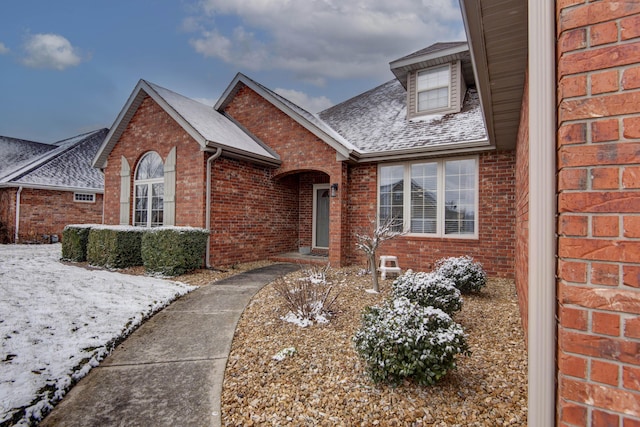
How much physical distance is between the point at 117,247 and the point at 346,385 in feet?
25.2

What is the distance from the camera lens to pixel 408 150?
7.82 meters

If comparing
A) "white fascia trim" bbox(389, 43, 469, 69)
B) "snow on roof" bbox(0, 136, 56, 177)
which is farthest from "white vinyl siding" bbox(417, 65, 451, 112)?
"snow on roof" bbox(0, 136, 56, 177)

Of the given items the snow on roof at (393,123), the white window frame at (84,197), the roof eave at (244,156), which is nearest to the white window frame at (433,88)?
the snow on roof at (393,123)

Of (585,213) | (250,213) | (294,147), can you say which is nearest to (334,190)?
(294,147)

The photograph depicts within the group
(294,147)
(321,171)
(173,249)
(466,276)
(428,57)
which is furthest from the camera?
(294,147)

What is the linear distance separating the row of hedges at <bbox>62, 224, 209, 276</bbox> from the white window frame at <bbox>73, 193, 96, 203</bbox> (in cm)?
813

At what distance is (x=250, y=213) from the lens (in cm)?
900

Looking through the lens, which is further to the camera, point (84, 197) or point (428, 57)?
point (84, 197)

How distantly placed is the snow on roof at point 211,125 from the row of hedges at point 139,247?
97.2 inches

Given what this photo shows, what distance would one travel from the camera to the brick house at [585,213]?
3.80 ft

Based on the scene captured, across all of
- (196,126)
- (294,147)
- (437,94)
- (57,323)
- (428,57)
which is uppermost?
(428,57)

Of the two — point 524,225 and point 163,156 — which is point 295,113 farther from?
point 524,225

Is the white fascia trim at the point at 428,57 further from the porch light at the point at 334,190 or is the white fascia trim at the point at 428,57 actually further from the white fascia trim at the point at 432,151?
the porch light at the point at 334,190

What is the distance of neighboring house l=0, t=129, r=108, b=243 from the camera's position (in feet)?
46.1
